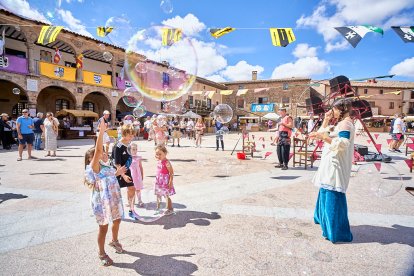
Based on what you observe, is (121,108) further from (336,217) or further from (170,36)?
(336,217)

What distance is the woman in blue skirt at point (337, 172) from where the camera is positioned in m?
2.81

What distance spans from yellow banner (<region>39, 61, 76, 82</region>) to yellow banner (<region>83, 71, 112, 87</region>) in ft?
3.43

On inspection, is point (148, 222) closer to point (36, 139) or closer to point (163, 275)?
point (163, 275)

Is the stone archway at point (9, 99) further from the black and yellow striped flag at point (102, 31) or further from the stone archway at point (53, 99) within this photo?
the black and yellow striped flag at point (102, 31)

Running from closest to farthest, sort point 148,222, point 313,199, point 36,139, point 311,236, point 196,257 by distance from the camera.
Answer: point 196,257, point 311,236, point 148,222, point 313,199, point 36,139

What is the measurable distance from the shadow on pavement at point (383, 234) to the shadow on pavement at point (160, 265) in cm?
202

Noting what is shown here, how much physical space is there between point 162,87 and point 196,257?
477cm

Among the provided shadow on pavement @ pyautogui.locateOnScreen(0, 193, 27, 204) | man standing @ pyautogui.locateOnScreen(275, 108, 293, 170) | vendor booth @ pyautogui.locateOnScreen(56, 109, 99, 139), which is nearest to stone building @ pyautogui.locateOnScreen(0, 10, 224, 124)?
vendor booth @ pyautogui.locateOnScreen(56, 109, 99, 139)

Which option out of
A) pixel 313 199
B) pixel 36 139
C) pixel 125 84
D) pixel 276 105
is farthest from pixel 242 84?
pixel 313 199

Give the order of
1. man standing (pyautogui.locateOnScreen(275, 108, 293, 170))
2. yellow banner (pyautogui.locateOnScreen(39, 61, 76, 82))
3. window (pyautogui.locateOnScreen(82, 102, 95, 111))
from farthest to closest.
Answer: window (pyautogui.locateOnScreen(82, 102, 95, 111)) < yellow banner (pyautogui.locateOnScreen(39, 61, 76, 82)) < man standing (pyautogui.locateOnScreen(275, 108, 293, 170))

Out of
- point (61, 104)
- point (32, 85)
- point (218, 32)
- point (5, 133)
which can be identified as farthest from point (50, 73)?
point (218, 32)

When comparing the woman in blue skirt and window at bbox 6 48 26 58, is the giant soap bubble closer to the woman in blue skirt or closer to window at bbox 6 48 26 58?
the woman in blue skirt

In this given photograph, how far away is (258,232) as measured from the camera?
315cm

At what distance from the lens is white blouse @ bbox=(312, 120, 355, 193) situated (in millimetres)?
2785
